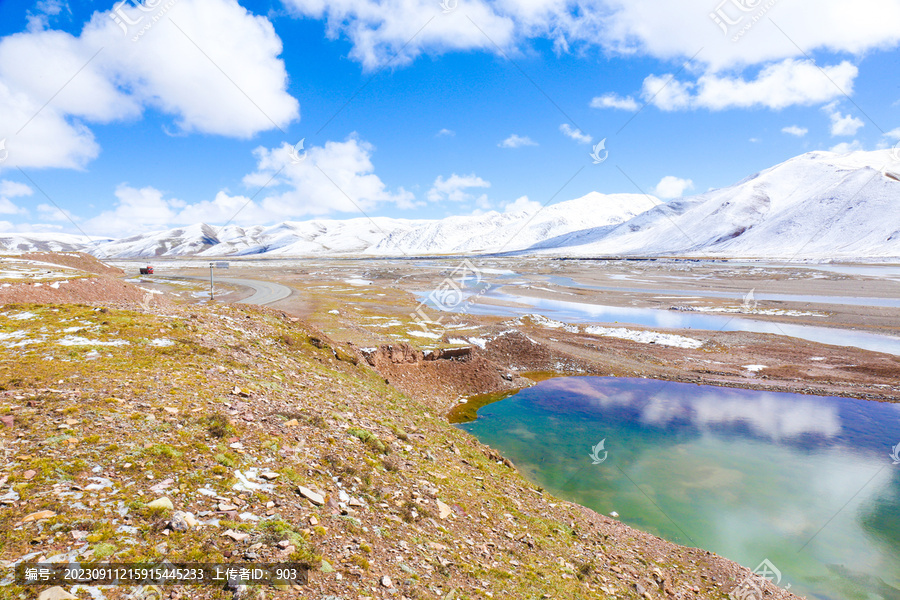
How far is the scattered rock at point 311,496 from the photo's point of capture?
29.2ft

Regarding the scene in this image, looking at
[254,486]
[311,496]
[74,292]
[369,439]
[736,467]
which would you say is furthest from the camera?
[74,292]

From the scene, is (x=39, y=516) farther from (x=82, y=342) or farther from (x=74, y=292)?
(x=74, y=292)

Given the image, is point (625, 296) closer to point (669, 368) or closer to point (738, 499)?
point (669, 368)

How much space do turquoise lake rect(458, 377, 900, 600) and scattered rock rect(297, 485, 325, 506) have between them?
555 inches

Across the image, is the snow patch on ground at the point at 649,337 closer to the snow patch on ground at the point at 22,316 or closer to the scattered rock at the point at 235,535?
the scattered rock at the point at 235,535

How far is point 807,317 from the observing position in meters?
61.5

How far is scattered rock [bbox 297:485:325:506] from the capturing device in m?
8.91

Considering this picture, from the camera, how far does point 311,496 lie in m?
8.96

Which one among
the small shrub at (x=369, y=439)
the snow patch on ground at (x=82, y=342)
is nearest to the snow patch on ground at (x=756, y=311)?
the small shrub at (x=369, y=439)

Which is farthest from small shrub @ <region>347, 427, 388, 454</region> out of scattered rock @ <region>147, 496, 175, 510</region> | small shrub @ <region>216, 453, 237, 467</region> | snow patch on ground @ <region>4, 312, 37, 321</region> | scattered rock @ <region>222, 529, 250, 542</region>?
snow patch on ground @ <region>4, 312, 37, 321</region>

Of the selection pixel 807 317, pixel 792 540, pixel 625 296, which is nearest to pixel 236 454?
pixel 792 540

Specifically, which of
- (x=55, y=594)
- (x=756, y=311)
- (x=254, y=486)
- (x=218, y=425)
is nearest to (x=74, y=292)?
(x=218, y=425)

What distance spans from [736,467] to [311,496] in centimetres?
2353

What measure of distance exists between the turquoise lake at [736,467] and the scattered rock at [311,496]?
14099 millimetres
